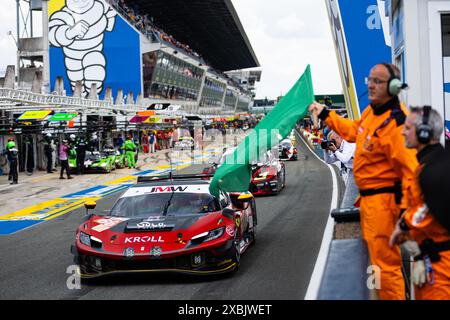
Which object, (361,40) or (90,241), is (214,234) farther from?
(361,40)

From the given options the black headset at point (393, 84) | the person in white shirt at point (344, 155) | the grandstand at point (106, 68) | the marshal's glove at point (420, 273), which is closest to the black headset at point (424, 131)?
the black headset at point (393, 84)

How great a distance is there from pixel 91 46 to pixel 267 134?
62.3m

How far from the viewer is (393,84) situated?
4672mm

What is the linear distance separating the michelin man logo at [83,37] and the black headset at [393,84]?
6224 cm

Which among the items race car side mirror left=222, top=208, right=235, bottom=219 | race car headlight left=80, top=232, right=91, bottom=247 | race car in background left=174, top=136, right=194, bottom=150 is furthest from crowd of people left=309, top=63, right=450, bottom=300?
race car in background left=174, top=136, right=194, bottom=150

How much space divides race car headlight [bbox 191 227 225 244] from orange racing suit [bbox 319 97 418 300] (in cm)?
373

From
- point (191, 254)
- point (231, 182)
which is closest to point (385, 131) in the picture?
point (231, 182)

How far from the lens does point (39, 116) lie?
2817 cm

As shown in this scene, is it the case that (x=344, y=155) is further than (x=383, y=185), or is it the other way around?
(x=344, y=155)

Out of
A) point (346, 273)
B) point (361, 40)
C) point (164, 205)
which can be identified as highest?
point (361, 40)

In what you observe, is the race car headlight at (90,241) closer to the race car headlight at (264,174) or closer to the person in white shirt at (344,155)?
the person in white shirt at (344,155)

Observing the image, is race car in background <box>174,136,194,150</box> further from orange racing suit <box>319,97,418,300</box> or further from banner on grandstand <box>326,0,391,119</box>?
orange racing suit <box>319,97,418,300</box>

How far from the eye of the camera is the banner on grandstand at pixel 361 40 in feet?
32.9

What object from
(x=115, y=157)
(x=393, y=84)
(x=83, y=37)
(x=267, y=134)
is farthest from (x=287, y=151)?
(x=83, y=37)
